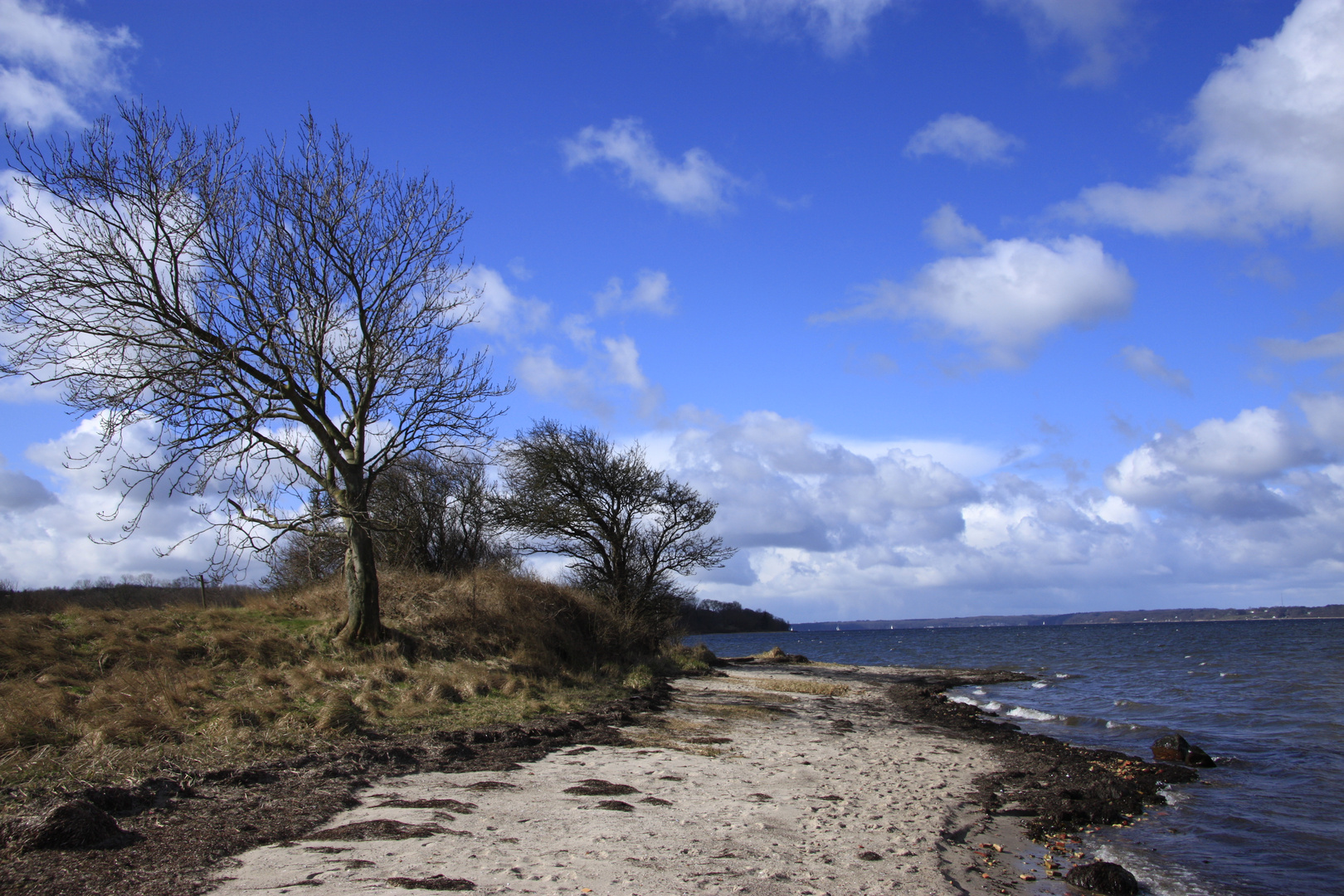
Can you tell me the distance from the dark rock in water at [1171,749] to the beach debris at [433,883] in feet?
43.0

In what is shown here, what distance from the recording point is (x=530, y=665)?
55.6 feet

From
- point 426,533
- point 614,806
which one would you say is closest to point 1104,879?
point 614,806

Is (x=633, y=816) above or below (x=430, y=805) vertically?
below

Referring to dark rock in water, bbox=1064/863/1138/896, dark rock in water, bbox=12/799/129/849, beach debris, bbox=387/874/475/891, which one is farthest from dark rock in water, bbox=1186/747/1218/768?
dark rock in water, bbox=12/799/129/849

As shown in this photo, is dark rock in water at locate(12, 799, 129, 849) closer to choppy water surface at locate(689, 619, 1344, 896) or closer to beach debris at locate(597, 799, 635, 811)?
beach debris at locate(597, 799, 635, 811)

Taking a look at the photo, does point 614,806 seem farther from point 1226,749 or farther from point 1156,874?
point 1226,749

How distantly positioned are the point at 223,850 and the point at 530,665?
37.7 feet

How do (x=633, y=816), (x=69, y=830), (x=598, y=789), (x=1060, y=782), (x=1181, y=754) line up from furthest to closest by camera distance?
1. (x=1181, y=754)
2. (x=1060, y=782)
3. (x=598, y=789)
4. (x=633, y=816)
5. (x=69, y=830)

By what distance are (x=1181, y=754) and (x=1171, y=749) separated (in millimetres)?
164

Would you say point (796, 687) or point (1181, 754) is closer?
point (1181, 754)

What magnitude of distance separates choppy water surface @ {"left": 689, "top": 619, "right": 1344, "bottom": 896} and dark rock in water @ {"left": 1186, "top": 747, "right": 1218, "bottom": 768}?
238 millimetres

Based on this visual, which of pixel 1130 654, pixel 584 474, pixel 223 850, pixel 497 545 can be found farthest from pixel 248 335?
pixel 1130 654

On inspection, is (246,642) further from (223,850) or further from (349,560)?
(223,850)

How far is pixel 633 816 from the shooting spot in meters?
7.43
